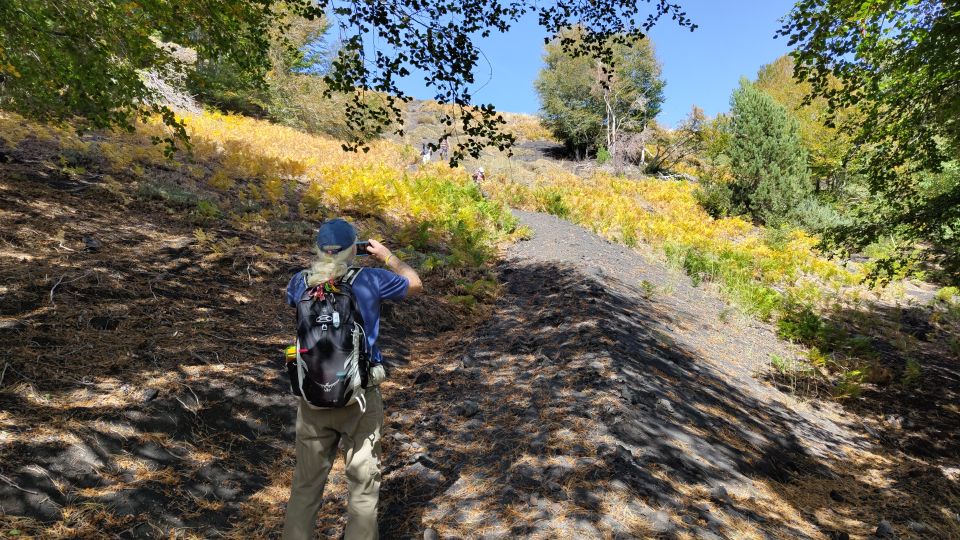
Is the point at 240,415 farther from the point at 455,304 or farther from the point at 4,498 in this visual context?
the point at 455,304

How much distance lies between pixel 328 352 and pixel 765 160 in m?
21.9

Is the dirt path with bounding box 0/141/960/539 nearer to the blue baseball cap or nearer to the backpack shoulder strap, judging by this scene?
the backpack shoulder strap

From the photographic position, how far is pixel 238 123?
647 inches

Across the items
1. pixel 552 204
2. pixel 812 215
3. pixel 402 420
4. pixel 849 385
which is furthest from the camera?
pixel 812 215

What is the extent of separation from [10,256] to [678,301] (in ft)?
31.9

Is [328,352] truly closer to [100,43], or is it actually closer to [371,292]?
[371,292]

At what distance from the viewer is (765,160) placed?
19438 millimetres

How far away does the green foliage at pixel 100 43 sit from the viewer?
167 inches

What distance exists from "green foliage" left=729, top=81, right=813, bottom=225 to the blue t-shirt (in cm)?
2008

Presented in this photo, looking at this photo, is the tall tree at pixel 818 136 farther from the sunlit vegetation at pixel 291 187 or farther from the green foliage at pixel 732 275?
the sunlit vegetation at pixel 291 187

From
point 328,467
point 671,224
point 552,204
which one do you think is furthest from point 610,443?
point 671,224

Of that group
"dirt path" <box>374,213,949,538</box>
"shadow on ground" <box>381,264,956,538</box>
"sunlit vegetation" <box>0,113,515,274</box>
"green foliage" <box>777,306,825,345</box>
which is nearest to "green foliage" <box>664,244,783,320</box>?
"green foliage" <box>777,306,825,345</box>

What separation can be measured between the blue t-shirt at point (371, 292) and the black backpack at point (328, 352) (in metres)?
0.13

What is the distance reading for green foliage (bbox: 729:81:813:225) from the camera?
1866cm
